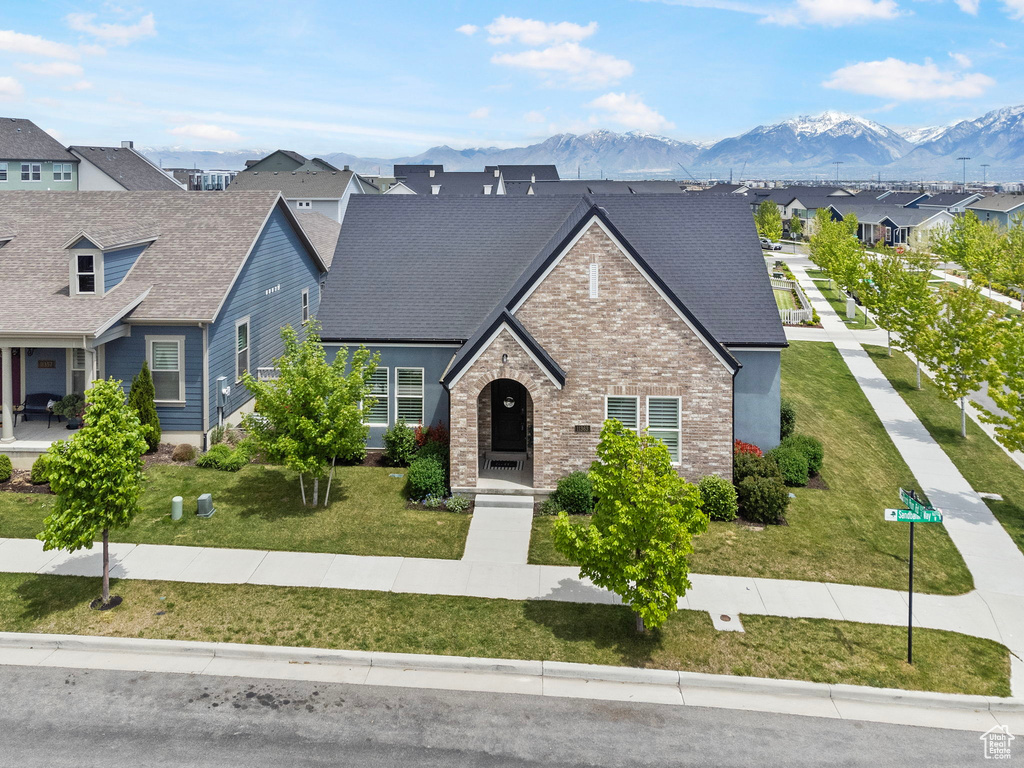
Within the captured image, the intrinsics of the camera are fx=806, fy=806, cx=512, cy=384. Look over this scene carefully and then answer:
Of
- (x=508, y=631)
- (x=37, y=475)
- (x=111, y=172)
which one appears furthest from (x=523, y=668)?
(x=111, y=172)

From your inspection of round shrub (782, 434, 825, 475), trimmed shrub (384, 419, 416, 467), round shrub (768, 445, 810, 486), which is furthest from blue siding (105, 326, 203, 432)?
round shrub (782, 434, 825, 475)

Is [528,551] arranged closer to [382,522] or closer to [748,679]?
[382,522]

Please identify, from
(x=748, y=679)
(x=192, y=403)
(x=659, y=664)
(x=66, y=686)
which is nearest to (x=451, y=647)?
(x=659, y=664)

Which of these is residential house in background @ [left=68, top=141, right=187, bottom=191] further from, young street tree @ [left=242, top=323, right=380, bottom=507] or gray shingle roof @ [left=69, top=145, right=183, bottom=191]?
young street tree @ [left=242, top=323, right=380, bottom=507]

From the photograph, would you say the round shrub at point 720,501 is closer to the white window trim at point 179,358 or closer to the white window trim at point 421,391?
the white window trim at point 421,391

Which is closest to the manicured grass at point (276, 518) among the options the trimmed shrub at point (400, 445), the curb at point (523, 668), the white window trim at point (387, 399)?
the trimmed shrub at point (400, 445)
